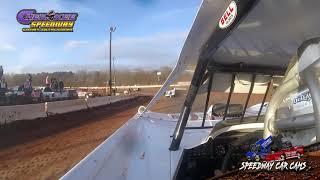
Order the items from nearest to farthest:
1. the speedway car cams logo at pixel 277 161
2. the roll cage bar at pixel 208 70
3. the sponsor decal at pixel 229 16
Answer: the speedway car cams logo at pixel 277 161 < the sponsor decal at pixel 229 16 < the roll cage bar at pixel 208 70

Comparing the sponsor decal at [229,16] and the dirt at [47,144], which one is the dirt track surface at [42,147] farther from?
the sponsor decal at [229,16]

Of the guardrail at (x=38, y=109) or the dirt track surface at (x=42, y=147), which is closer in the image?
the dirt track surface at (x=42, y=147)

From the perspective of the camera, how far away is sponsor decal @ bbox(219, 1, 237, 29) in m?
2.45

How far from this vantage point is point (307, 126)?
2494mm

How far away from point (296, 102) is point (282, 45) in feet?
2.42

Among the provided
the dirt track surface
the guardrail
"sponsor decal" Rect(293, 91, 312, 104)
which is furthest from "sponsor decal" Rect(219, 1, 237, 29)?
the guardrail

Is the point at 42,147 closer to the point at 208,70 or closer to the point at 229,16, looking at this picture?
the point at 208,70

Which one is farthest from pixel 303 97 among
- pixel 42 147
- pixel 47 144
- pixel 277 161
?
pixel 47 144

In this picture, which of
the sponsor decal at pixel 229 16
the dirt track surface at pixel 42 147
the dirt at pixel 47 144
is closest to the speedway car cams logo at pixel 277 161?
the sponsor decal at pixel 229 16

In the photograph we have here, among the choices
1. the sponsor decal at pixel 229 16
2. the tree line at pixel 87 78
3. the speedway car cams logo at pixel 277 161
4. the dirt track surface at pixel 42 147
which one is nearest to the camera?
the speedway car cams logo at pixel 277 161

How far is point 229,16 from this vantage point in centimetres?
252

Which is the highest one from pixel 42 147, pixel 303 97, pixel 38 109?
pixel 303 97

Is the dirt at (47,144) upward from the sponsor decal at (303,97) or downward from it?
downward

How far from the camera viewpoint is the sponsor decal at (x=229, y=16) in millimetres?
2445
